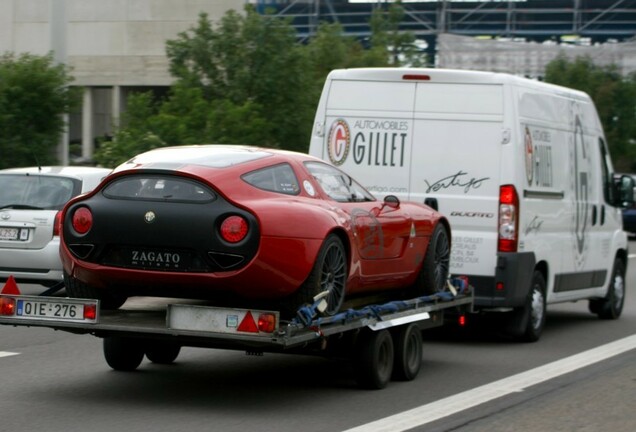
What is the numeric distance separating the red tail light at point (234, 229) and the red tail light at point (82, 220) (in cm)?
95

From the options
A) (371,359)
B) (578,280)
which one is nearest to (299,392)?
(371,359)

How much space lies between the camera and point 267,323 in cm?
796

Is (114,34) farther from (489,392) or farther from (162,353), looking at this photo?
(489,392)

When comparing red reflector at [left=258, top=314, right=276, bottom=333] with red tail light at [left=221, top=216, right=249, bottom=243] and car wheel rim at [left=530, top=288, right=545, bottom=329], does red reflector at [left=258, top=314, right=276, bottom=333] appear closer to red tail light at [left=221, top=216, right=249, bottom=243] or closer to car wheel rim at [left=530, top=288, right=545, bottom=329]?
red tail light at [left=221, top=216, right=249, bottom=243]

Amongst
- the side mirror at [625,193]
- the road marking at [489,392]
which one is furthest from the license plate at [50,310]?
the side mirror at [625,193]

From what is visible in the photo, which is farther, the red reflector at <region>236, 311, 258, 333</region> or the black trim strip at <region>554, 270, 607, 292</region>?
the black trim strip at <region>554, 270, 607, 292</region>

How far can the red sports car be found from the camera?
8312mm

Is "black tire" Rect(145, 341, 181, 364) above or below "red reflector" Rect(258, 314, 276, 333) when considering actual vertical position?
below

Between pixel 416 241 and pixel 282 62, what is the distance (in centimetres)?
1904

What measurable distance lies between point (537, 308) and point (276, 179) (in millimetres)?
5091

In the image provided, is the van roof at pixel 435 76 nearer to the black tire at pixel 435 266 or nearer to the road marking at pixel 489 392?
the black tire at pixel 435 266

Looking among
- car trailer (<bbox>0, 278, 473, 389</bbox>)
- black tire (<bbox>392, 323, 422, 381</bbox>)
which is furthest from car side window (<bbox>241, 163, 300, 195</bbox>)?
black tire (<bbox>392, 323, 422, 381</bbox>)

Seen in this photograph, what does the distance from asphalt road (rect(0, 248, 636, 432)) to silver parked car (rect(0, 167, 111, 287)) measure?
192 cm

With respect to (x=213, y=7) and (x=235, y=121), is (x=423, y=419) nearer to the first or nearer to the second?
(x=235, y=121)
